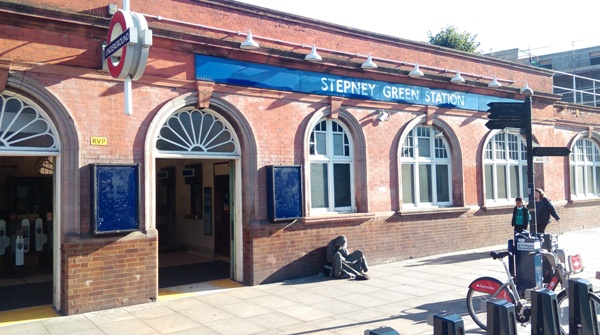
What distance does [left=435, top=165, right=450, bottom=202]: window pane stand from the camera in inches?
563

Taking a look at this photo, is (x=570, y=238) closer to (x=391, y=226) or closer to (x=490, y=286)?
(x=391, y=226)

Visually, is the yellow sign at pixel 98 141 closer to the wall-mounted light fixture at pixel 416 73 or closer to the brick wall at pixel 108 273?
the brick wall at pixel 108 273

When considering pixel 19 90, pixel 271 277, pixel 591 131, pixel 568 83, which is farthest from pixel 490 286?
pixel 568 83

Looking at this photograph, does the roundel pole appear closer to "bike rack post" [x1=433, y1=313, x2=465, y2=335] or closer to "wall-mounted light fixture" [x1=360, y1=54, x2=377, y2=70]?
"bike rack post" [x1=433, y1=313, x2=465, y2=335]

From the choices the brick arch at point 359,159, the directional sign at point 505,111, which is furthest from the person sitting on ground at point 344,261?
the directional sign at point 505,111

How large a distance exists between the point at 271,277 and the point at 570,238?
36.0 feet

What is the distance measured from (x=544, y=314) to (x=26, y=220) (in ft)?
37.7

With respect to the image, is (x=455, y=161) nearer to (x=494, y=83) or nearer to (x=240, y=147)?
(x=494, y=83)

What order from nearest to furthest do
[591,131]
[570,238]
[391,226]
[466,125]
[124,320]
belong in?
1. [124,320]
2. [391,226]
3. [466,125]
4. [570,238]
5. [591,131]

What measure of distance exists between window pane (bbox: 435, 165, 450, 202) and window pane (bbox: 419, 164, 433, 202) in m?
0.29

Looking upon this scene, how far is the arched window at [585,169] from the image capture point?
19139 mm

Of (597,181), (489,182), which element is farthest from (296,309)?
(597,181)

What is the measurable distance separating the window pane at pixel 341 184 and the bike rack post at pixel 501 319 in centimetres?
763

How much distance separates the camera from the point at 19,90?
809cm
